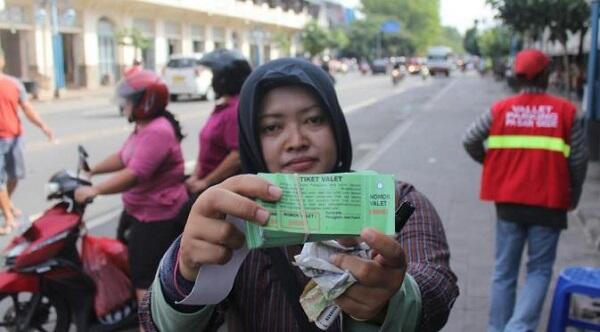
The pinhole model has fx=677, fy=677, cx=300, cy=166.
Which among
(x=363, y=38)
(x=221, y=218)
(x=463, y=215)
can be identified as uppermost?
(x=363, y=38)

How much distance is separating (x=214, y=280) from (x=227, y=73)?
2.98m

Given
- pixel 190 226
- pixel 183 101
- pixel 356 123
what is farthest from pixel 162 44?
pixel 190 226

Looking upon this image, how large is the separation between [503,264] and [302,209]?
3.06 meters

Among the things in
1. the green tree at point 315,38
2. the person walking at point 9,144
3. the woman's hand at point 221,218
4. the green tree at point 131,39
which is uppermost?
the green tree at point 315,38

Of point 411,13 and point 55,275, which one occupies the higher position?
point 411,13

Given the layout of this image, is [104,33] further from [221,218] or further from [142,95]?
[221,218]

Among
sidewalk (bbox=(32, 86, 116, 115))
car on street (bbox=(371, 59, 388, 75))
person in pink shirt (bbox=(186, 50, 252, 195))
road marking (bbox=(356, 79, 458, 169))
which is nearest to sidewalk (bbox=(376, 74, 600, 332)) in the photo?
road marking (bbox=(356, 79, 458, 169))

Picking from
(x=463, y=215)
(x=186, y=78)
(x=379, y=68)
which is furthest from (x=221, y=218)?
(x=379, y=68)

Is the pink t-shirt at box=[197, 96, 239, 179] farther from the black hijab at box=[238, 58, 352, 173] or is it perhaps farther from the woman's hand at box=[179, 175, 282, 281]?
the woman's hand at box=[179, 175, 282, 281]

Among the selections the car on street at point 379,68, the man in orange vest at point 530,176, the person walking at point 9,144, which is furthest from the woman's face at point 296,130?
the car on street at point 379,68

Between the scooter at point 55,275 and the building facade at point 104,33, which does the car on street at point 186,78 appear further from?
the scooter at point 55,275

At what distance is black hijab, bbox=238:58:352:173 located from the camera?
1589mm

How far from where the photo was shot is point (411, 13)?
116188 millimetres

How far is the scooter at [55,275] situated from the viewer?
365cm
